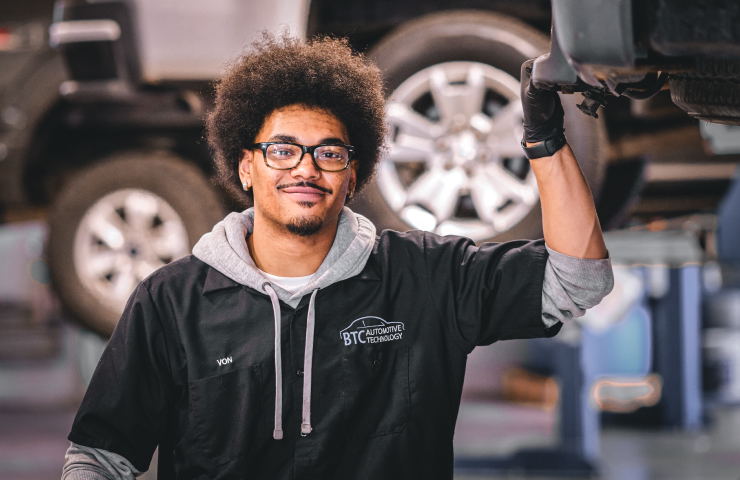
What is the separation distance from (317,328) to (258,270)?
0.55ft

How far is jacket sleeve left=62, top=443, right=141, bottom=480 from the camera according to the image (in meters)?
1.20

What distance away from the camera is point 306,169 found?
4.32ft

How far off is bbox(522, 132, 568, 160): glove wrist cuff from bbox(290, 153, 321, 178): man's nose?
1.34ft

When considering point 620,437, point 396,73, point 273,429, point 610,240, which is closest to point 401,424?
point 273,429

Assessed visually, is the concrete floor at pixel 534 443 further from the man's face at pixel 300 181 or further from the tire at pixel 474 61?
the man's face at pixel 300 181

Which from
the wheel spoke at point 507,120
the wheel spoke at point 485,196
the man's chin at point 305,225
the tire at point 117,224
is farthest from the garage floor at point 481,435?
the man's chin at point 305,225

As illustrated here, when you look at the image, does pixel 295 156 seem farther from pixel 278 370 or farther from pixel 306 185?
pixel 278 370

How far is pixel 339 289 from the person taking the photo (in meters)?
1.33

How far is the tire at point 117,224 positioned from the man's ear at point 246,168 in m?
1.18

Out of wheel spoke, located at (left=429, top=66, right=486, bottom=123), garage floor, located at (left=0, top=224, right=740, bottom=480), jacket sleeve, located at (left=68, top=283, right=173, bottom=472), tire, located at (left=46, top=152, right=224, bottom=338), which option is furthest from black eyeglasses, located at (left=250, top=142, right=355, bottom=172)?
garage floor, located at (left=0, top=224, right=740, bottom=480)

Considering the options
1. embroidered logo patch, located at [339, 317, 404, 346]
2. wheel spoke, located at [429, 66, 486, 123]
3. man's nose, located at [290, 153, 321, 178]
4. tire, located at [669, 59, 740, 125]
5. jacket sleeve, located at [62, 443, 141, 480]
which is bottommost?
jacket sleeve, located at [62, 443, 141, 480]

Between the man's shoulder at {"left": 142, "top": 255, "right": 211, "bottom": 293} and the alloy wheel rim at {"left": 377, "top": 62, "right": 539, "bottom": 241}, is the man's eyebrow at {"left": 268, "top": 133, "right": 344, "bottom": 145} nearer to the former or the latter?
the man's shoulder at {"left": 142, "top": 255, "right": 211, "bottom": 293}

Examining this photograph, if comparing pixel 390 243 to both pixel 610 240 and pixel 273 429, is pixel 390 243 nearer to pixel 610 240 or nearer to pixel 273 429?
pixel 273 429

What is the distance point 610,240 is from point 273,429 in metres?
2.61
